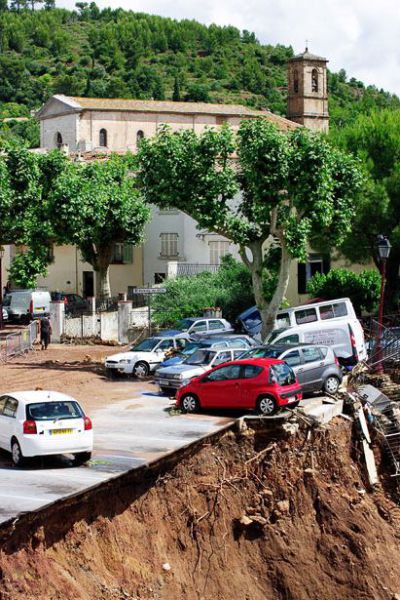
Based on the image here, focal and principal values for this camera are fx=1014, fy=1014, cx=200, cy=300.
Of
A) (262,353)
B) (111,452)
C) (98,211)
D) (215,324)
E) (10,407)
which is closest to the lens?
(10,407)

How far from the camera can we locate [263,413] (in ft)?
77.7

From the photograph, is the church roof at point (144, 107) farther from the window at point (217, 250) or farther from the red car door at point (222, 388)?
the red car door at point (222, 388)

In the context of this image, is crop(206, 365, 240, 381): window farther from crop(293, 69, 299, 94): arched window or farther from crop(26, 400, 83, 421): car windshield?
crop(293, 69, 299, 94): arched window

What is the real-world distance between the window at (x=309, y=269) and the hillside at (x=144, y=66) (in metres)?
73.6

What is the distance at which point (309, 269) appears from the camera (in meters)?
48.9

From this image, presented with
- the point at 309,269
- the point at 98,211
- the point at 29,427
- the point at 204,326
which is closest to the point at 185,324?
the point at 204,326

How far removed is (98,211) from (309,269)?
1078 cm

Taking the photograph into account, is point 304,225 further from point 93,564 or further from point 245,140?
point 93,564

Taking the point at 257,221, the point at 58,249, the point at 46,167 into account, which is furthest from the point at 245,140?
the point at 58,249

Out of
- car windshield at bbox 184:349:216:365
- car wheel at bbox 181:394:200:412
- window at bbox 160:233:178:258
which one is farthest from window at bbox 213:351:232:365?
window at bbox 160:233:178:258

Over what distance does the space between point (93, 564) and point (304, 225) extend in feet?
58.0

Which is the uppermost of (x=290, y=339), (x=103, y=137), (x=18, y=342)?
(x=103, y=137)

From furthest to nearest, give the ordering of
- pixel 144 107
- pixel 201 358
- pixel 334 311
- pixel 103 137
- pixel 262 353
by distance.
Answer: pixel 144 107, pixel 103 137, pixel 334 311, pixel 201 358, pixel 262 353

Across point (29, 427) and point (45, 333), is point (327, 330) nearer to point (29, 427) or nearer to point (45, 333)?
point (29, 427)
